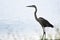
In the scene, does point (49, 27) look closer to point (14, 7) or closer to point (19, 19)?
point (19, 19)

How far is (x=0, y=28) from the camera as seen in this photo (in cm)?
725

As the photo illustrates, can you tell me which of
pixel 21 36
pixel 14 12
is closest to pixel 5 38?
pixel 21 36

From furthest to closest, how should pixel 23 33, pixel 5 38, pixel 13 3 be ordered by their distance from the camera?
pixel 13 3
pixel 23 33
pixel 5 38

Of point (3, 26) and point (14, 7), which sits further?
point (14, 7)

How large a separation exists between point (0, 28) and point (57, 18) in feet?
4.89

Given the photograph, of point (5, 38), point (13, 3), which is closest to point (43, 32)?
point (5, 38)

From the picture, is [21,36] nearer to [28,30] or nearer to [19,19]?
[28,30]

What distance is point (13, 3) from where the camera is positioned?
8836 millimetres

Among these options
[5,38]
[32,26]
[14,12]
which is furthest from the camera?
[14,12]

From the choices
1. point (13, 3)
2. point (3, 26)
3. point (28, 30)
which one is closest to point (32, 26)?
point (28, 30)

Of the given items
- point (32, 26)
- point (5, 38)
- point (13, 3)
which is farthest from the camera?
point (13, 3)

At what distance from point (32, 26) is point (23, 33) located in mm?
536

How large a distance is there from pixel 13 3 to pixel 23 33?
2260 millimetres

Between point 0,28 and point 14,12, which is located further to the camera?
point 14,12
